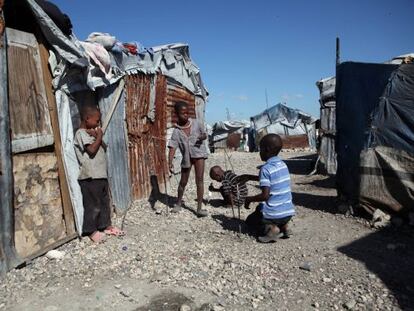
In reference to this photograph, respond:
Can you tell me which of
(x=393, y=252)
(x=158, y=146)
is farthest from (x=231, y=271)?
(x=158, y=146)

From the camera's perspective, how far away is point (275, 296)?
11.3 ft

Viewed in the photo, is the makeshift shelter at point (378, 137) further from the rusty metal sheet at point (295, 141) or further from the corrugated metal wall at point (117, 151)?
the rusty metal sheet at point (295, 141)

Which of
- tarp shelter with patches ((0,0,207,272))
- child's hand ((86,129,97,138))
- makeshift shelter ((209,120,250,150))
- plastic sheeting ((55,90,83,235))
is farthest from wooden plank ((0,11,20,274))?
makeshift shelter ((209,120,250,150))

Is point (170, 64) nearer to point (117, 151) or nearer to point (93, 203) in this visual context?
point (117, 151)

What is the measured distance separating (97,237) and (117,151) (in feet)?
5.90

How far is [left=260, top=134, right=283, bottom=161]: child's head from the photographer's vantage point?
15.3ft

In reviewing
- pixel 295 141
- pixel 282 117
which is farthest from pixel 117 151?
pixel 282 117

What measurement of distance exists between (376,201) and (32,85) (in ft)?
15.9

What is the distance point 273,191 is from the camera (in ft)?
15.4

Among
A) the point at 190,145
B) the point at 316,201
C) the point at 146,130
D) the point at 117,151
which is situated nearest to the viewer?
the point at 190,145

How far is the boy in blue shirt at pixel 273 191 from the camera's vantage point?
183 inches

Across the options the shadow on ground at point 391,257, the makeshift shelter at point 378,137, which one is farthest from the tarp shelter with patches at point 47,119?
the makeshift shelter at point 378,137

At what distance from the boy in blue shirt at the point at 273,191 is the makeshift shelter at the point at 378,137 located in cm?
173

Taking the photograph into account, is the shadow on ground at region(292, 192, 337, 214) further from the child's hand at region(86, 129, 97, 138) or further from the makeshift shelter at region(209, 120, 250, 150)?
the makeshift shelter at region(209, 120, 250, 150)
